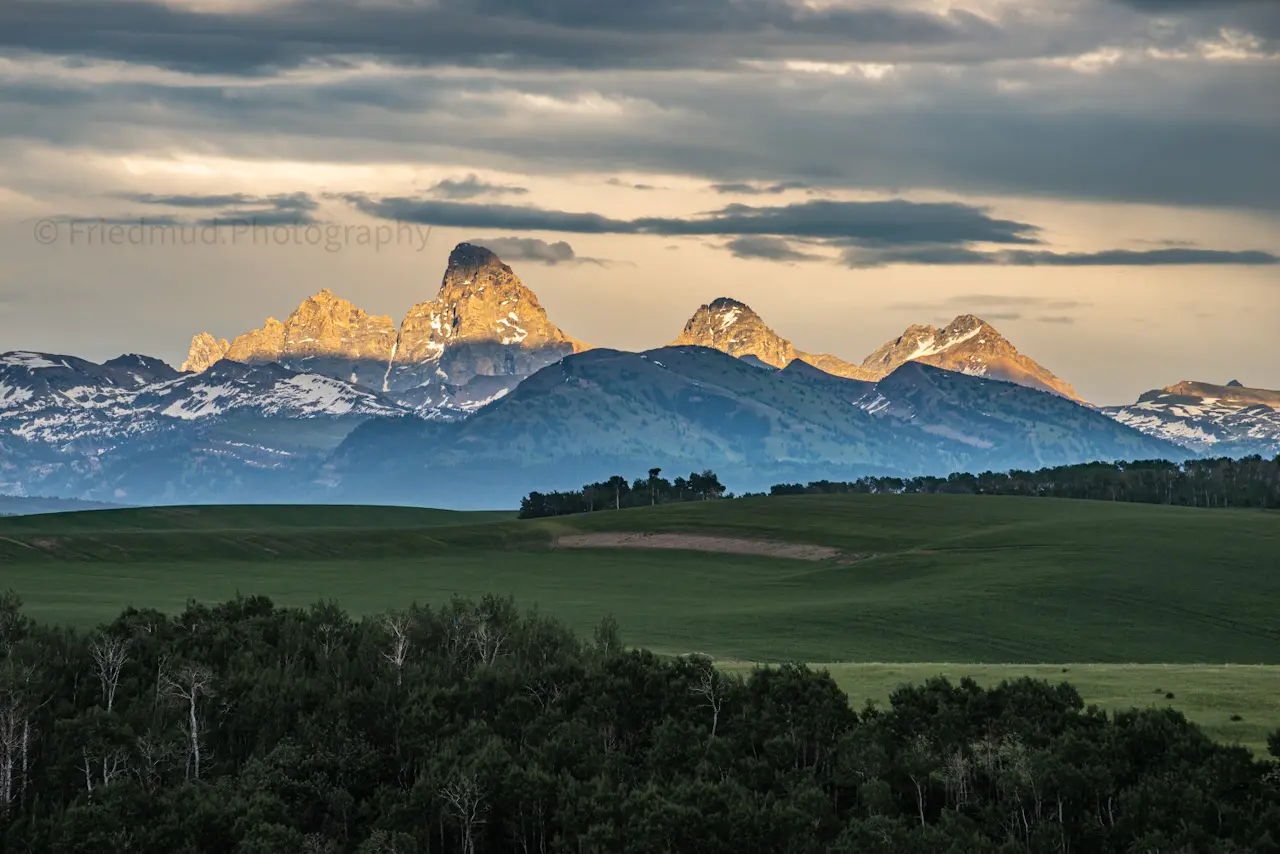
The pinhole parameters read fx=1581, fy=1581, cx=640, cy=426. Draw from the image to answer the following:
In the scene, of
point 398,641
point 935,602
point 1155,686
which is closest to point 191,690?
point 398,641

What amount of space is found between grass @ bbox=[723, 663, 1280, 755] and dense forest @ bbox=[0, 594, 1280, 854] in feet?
8.89

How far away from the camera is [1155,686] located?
8969 cm

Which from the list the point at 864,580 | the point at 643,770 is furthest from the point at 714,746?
the point at 864,580

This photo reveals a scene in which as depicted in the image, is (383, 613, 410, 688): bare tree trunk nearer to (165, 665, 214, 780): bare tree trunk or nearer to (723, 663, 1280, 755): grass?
(165, 665, 214, 780): bare tree trunk

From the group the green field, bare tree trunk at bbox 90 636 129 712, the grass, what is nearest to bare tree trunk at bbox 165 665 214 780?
bare tree trunk at bbox 90 636 129 712

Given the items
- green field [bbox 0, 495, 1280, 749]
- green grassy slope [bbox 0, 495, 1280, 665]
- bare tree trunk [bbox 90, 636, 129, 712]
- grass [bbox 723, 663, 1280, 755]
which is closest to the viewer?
grass [bbox 723, 663, 1280, 755]

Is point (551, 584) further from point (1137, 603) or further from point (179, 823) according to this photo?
point (179, 823)

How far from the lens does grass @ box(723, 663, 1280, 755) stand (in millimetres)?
80250

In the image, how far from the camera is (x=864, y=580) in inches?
7101

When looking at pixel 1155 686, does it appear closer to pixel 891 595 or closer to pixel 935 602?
pixel 935 602

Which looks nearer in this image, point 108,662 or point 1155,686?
point 1155,686

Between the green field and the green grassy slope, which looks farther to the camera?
the green grassy slope

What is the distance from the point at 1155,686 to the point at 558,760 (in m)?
34.4

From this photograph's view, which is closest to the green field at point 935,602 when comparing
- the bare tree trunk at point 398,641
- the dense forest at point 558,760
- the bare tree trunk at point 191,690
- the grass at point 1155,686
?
the grass at point 1155,686
